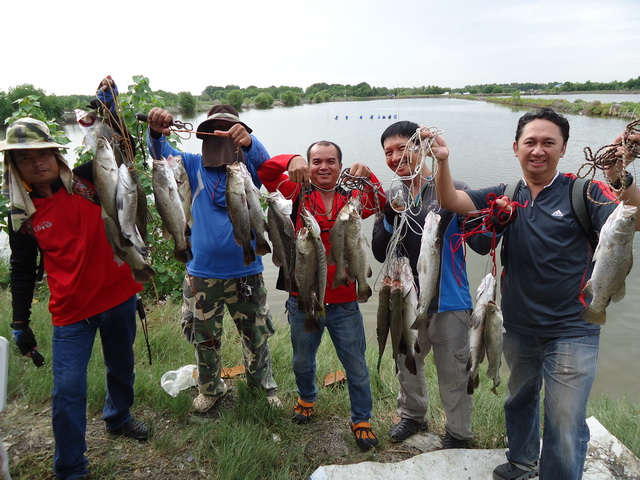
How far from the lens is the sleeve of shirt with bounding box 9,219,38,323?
3108mm

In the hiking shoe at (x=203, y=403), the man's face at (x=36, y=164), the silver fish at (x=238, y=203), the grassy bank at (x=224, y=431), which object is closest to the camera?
the silver fish at (x=238, y=203)

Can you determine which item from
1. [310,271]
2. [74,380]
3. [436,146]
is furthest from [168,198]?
[436,146]

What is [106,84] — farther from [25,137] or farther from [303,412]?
[303,412]

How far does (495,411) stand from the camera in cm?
418

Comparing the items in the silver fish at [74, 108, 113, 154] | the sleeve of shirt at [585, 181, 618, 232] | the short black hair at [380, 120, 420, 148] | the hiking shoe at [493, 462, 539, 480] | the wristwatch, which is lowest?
the hiking shoe at [493, 462, 539, 480]

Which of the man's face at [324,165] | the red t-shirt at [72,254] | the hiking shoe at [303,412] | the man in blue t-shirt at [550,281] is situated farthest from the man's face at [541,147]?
the red t-shirt at [72,254]

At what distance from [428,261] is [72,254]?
9.01ft

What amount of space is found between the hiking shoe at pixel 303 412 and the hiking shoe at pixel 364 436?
545mm

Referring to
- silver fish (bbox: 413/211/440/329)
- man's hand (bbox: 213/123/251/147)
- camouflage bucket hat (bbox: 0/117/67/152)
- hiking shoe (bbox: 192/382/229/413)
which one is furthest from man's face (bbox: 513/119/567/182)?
hiking shoe (bbox: 192/382/229/413)

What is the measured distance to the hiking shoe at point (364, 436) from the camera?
3.67 m

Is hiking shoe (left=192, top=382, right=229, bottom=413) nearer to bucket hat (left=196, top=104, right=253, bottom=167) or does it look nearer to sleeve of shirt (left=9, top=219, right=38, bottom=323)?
sleeve of shirt (left=9, top=219, right=38, bottom=323)

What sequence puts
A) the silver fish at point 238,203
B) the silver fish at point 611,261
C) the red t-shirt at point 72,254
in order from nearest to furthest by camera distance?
1. the silver fish at point 611,261
2. the silver fish at point 238,203
3. the red t-shirt at point 72,254

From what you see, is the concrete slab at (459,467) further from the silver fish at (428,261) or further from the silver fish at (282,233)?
the silver fish at (282,233)

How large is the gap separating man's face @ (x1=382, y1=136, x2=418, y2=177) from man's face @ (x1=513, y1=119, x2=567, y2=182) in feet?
2.53
